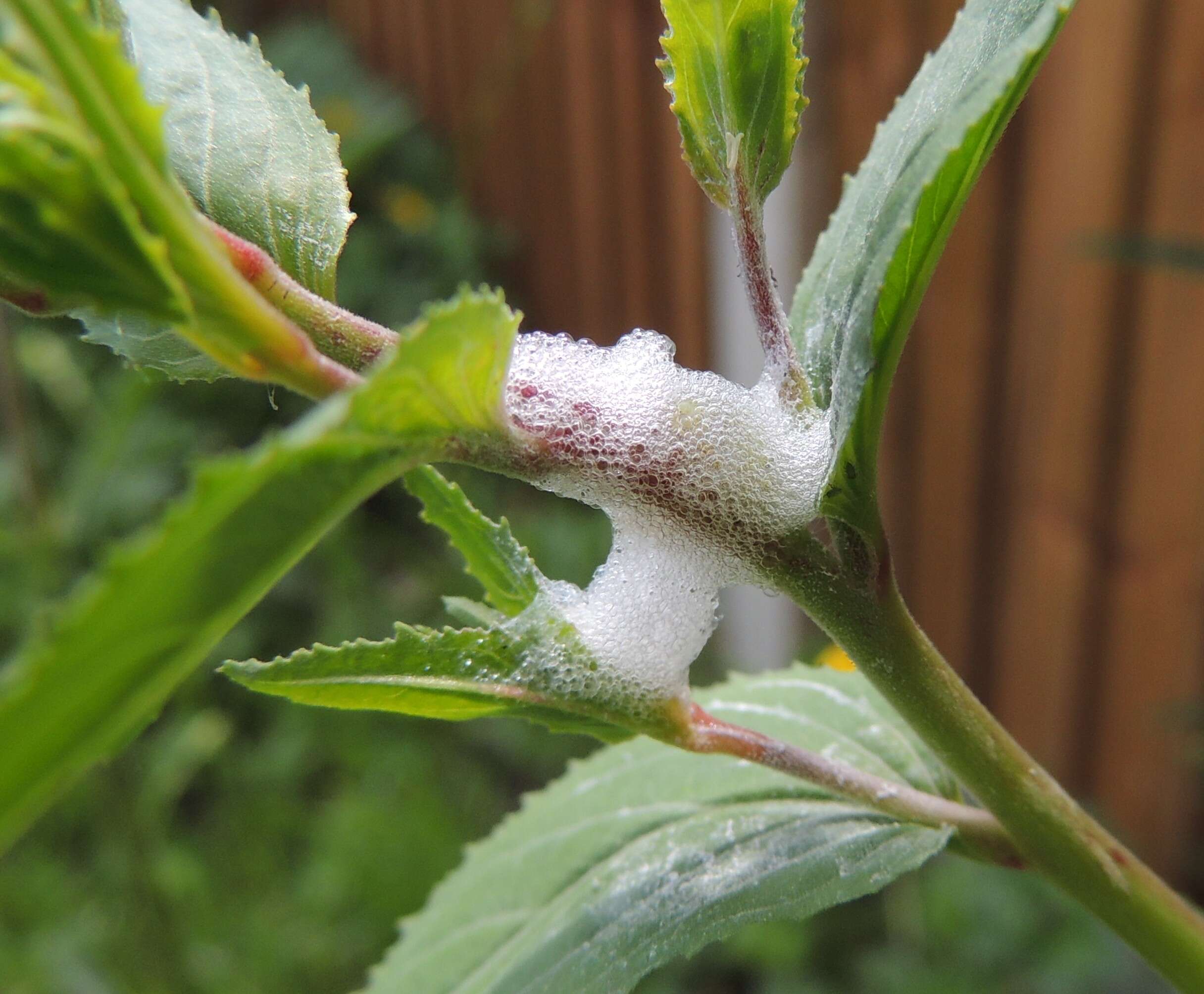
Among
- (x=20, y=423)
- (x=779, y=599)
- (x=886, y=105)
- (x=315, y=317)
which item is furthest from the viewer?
(x=779, y=599)

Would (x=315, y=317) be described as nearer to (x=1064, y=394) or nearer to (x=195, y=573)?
(x=195, y=573)

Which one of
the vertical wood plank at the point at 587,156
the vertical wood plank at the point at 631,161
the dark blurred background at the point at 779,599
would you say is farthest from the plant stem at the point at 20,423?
the vertical wood plank at the point at 587,156

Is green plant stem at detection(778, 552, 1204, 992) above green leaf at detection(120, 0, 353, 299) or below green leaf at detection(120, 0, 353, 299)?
below

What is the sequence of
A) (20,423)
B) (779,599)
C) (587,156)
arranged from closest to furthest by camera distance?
1. (20,423)
2. (779,599)
3. (587,156)

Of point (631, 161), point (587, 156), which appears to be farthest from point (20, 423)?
point (587, 156)

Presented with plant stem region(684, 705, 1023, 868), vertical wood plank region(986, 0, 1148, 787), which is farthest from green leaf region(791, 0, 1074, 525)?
vertical wood plank region(986, 0, 1148, 787)

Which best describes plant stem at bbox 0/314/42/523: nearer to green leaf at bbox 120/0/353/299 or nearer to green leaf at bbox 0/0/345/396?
green leaf at bbox 120/0/353/299
